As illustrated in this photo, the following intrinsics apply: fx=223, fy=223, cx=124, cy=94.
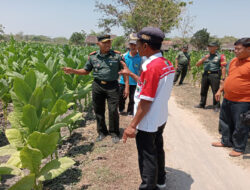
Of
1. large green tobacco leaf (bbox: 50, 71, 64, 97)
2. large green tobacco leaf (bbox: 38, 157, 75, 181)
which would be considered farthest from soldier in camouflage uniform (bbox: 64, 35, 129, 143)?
large green tobacco leaf (bbox: 38, 157, 75, 181)

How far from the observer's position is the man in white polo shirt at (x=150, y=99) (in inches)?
78.7

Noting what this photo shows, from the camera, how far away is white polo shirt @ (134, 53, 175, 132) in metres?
1.98

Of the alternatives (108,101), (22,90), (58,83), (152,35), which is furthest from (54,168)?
(108,101)

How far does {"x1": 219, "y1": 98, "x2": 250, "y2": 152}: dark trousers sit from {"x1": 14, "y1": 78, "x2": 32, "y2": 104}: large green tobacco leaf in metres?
3.15

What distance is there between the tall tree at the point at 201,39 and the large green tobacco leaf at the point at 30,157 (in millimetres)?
60291

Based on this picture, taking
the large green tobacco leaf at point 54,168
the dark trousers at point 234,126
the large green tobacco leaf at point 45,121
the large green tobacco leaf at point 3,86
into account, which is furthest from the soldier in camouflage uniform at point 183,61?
the large green tobacco leaf at point 54,168

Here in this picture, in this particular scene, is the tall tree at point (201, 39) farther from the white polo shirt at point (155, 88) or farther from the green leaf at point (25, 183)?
the green leaf at point (25, 183)

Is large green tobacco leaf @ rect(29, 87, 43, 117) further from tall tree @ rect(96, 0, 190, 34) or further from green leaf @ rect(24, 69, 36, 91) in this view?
tall tree @ rect(96, 0, 190, 34)

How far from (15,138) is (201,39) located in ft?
198

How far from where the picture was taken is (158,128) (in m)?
2.36

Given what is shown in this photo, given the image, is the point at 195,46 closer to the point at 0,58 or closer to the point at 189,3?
the point at 189,3

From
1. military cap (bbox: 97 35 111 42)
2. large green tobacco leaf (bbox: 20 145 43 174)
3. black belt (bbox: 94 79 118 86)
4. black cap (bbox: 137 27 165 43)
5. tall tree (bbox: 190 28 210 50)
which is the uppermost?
tall tree (bbox: 190 28 210 50)

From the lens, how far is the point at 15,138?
239 centimetres

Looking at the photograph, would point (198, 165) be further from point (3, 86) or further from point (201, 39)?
point (201, 39)
